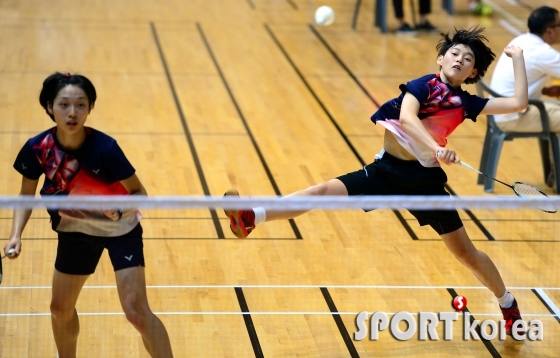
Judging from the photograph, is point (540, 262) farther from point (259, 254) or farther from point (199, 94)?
point (199, 94)

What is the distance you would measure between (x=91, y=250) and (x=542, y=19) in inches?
189

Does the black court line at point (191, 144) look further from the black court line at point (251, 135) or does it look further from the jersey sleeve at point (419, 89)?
the jersey sleeve at point (419, 89)

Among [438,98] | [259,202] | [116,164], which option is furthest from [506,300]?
[116,164]

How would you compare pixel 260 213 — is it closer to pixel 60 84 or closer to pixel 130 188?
pixel 130 188

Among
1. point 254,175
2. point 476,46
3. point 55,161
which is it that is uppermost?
point 476,46

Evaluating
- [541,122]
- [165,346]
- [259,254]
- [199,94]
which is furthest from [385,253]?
[199,94]

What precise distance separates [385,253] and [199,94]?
4350 millimetres

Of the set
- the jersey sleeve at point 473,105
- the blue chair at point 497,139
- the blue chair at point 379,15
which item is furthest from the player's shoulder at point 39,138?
the blue chair at point 379,15

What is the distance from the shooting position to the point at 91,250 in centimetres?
404

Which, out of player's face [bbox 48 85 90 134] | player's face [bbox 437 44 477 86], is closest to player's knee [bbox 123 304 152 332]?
player's face [bbox 48 85 90 134]

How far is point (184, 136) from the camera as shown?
8.72m

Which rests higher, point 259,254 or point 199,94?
point 259,254

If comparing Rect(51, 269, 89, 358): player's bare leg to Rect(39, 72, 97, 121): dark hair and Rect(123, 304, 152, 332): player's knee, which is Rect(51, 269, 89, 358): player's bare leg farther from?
Rect(39, 72, 97, 121): dark hair

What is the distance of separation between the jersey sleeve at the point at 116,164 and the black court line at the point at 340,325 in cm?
178
